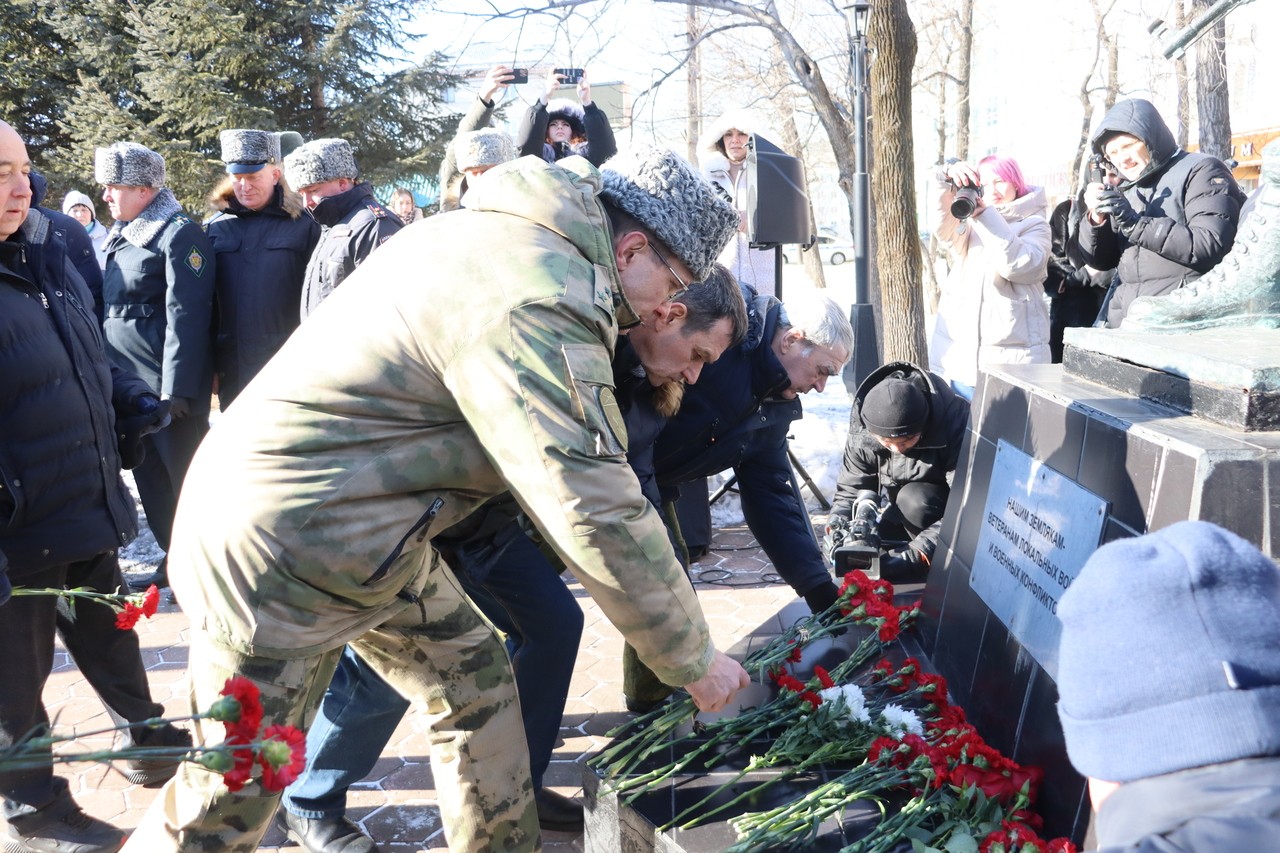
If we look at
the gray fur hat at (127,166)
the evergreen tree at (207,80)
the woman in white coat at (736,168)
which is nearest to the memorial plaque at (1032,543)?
the woman in white coat at (736,168)

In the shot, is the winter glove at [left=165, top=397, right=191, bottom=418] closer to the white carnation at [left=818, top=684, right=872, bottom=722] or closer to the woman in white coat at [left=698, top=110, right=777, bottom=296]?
the woman in white coat at [left=698, top=110, right=777, bottom=296]

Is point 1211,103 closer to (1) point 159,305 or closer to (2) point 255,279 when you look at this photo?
(2) point 255,279

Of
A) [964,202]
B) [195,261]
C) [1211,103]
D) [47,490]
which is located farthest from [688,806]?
[1211,103]

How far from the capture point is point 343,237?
478 centimetres

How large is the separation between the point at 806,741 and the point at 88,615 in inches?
85.3

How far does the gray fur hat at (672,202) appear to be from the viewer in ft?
6.92

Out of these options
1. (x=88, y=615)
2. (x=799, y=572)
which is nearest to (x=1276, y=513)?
(x=799, y=572)

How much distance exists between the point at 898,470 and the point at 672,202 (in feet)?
8.21

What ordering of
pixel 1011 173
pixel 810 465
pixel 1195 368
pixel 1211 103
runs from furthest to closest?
pixel 1211 103 → pixel 810 465 → pixel 1011 173 → pixel 1195 368

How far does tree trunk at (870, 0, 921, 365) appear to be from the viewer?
7598mm

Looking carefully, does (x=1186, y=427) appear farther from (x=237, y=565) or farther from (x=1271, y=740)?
(x=237, y=565)

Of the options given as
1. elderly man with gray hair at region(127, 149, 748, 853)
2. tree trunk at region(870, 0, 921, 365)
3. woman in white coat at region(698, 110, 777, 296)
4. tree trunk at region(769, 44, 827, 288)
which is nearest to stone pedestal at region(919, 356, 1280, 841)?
elderly man with gray hair at region(127, 149, 748, 853)

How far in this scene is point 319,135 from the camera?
13.3m

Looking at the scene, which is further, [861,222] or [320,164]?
[861,222]
